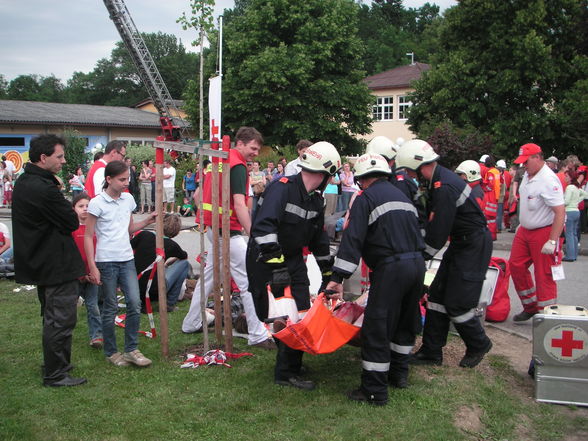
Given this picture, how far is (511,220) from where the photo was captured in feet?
53.5

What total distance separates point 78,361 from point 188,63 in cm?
8055

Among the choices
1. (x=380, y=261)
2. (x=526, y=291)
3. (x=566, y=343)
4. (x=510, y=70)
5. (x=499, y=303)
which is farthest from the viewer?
(x=510, y=70)

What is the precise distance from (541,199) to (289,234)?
3.33 m

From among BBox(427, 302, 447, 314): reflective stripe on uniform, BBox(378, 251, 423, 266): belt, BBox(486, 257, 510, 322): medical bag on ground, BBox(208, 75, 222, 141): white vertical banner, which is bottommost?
BBox(486, 257, 510, 322): medical bag on ground

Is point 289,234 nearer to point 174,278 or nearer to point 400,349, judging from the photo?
point 400,349

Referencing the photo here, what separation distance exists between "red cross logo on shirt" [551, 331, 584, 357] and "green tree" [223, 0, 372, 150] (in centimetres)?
2888

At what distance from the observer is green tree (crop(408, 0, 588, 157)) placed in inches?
984

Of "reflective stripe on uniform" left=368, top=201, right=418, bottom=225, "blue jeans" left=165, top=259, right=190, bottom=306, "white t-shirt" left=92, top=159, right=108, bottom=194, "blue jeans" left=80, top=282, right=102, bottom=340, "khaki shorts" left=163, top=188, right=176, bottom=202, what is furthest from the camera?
"khaki shorts" left=163, top=188, right=176, bottom=202

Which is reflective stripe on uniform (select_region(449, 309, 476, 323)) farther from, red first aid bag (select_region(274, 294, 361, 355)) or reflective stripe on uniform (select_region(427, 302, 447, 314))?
red first aid bag (select_region(274, 294, 361, 355))

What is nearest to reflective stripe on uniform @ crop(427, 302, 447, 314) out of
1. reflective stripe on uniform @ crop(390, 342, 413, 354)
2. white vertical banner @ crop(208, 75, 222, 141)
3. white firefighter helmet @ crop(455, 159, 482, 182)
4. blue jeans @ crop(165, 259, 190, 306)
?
reflective stripe on uniform @ crop(390, 342, 413, 354)

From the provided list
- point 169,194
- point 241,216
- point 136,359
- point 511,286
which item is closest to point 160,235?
point 241,216

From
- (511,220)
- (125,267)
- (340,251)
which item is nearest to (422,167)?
(340,251)

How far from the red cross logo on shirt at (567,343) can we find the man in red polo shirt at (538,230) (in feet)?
6.42

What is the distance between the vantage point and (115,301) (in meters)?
5.39
